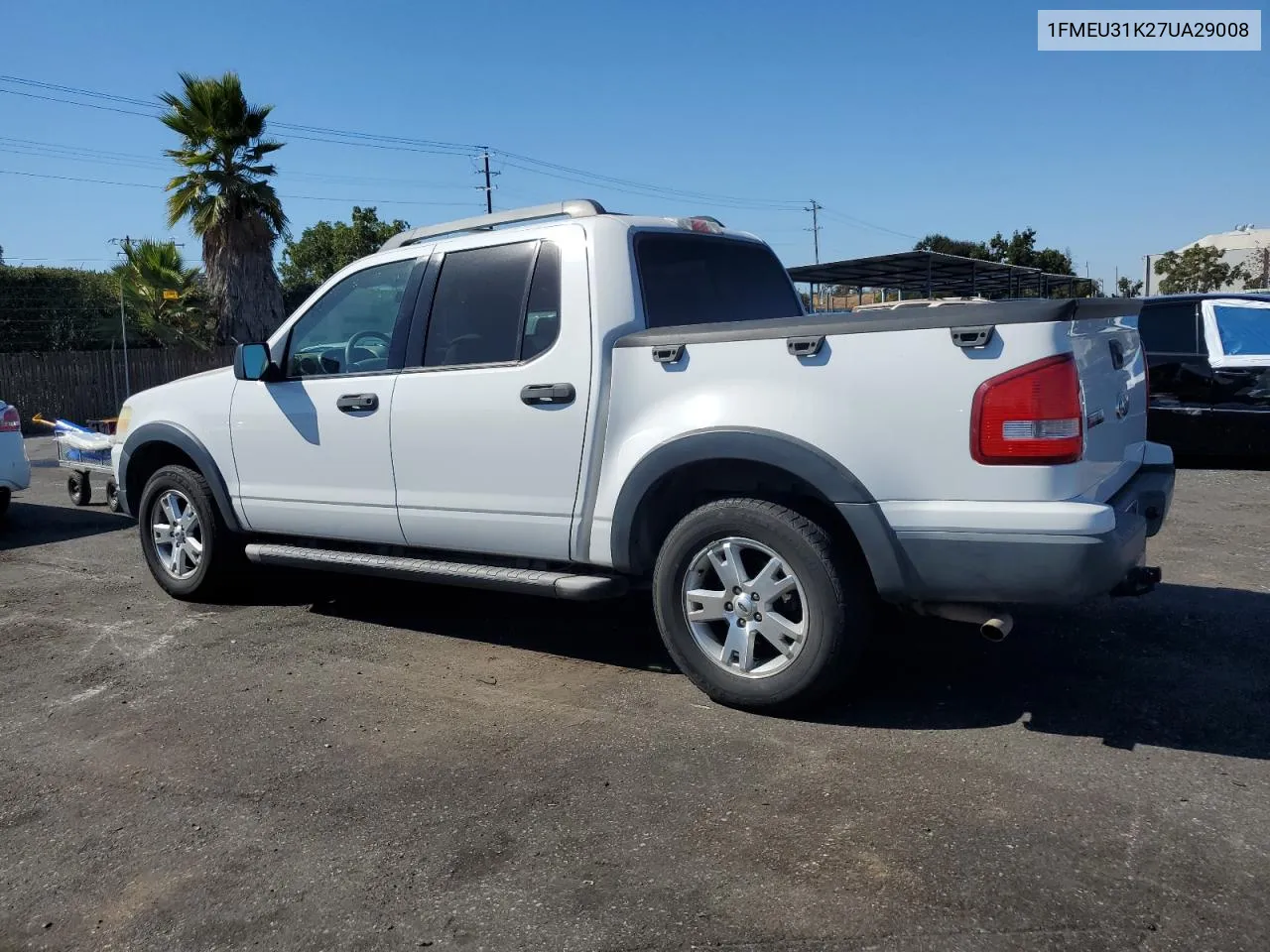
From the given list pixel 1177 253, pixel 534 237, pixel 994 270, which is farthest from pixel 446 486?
pixel 1177 253

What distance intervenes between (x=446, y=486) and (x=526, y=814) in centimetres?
192

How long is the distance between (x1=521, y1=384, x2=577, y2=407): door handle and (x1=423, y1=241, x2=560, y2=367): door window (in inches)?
6.8

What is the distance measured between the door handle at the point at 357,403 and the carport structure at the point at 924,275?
1415cm

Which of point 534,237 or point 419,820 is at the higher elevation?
point 534,237

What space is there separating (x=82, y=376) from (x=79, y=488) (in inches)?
606

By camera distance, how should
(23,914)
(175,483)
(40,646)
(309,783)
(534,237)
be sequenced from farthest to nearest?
(175,483), (40,646), (534,237), (309,783), (23,914)

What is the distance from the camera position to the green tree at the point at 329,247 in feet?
142

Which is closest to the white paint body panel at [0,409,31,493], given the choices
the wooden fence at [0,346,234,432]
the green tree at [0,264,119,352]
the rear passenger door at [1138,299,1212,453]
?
the rear passenger door at [1138,299,1212,453]

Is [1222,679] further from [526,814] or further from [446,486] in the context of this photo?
[446,486]

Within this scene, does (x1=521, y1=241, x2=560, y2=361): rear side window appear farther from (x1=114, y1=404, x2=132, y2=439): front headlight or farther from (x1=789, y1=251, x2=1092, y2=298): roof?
(x1=789, y1=251, x2=1092, y2=298): roof

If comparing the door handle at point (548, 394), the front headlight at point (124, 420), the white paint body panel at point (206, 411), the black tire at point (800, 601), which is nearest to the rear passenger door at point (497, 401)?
the door handle at point (548, 394)

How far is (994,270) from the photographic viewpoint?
30.7 m

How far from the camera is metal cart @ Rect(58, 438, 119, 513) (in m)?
9.81

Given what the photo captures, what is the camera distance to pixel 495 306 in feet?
16.1
